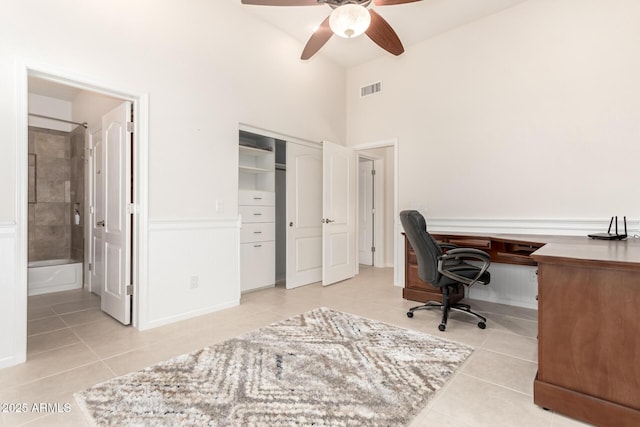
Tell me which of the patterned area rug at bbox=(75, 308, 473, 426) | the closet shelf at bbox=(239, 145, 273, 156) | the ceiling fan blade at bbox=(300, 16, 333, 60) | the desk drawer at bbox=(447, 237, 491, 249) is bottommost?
the patterned area rug at bbox=(75, 308, 473, 426)

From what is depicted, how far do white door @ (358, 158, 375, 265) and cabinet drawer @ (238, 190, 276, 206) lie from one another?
2395 mm

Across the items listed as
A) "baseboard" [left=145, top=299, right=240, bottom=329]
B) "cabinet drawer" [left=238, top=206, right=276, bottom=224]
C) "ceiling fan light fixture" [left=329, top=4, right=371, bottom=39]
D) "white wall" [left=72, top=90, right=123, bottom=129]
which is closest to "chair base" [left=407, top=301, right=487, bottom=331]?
"baseboard" [left=145, top=299, right=240, bottom=329]

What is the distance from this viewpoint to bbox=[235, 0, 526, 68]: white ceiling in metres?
3.44

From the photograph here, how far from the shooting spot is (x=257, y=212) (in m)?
4.07

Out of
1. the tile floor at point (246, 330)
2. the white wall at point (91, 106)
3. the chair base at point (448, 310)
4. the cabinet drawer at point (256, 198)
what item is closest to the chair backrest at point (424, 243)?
the chair base at point (448, 310)

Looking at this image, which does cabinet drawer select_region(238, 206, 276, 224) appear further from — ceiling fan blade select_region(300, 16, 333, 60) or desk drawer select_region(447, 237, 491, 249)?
desk drawer select_region(447, 237, 491, 249)

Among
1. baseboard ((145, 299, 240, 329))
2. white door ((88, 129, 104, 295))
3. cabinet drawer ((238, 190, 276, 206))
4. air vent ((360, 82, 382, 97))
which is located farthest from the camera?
air vent ((360, 82, 382, 97))

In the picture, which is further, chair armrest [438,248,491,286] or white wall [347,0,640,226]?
white wall [347,0,640,226]

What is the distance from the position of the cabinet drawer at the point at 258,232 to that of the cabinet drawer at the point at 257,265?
63 mm

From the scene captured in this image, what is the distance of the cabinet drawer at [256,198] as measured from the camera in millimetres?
3853

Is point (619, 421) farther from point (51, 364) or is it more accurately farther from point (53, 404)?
point (51, 364)

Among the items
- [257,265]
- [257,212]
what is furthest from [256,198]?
[257,265]

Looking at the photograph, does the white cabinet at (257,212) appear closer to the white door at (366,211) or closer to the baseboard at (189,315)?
the baseboard at (189,315)

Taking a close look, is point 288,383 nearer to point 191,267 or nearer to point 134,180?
point 191,267
